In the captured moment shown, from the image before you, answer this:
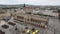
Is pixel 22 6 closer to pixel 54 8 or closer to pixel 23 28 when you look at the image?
pixel 23 28

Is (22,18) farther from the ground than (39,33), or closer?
farther from the ground

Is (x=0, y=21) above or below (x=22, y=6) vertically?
below

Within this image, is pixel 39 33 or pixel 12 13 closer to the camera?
pixel 39 33

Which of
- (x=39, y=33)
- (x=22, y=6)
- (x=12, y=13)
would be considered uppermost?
(x=22, y=6)

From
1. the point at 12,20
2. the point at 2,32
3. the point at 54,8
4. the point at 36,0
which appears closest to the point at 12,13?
the point at 12,20

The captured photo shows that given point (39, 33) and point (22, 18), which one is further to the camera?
point (22, 18)

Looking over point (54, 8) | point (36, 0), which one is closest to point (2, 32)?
point (36, 0)

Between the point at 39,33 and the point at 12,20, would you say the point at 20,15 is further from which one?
the point at 39,33

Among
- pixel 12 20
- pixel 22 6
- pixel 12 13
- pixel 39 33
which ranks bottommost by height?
pixel 39 33
